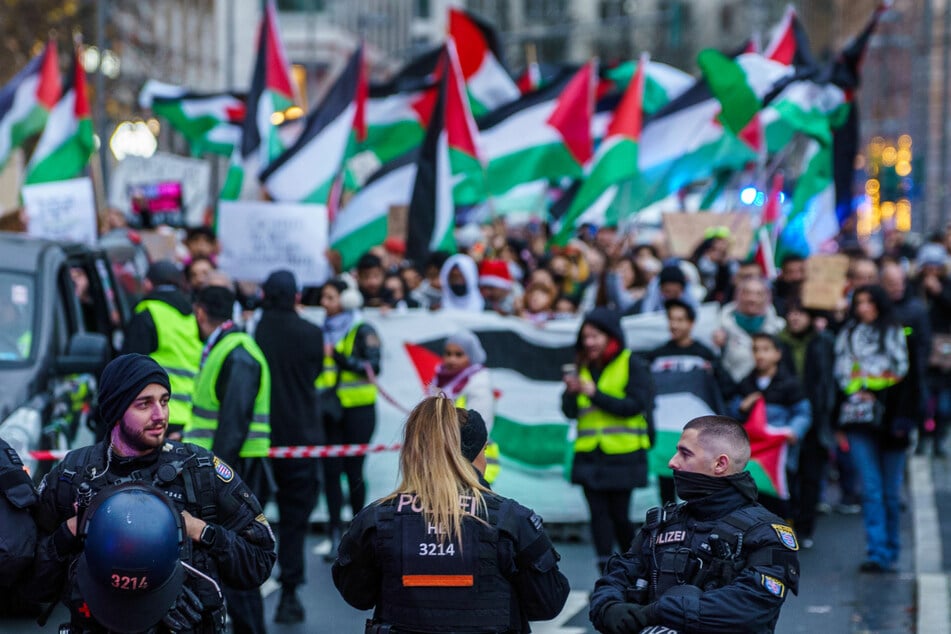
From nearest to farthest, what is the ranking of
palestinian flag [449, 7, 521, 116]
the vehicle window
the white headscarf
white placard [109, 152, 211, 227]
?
the vehicle window → the white headscarf → palestinian flag [449, 7, 521, 116] → white placard [109, 152, 211, 227]

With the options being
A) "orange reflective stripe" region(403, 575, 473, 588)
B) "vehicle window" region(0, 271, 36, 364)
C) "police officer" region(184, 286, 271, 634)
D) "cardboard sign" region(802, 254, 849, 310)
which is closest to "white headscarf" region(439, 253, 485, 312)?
"cardboard sign" region(802, 254, 849, 310)

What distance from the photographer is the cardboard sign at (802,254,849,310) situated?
501 inches

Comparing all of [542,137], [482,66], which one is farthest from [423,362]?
[482,66]

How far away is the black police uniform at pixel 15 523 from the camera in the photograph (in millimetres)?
4520

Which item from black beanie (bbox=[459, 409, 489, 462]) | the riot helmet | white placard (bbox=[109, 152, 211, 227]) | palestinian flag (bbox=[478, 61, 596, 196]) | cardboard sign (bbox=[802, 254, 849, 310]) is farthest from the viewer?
white placard (bbox=[109, 152, 211, 227])

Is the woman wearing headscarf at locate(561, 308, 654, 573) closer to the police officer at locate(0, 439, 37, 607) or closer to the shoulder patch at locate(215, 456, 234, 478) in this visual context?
the shoulder patch at locate(215, 456, 234, 478)

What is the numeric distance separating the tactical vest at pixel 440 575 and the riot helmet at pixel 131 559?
663 mm

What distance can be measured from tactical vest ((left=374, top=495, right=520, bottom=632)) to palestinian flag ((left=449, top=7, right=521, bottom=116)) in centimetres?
1383

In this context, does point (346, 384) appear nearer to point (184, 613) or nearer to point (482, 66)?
point (184, 613)

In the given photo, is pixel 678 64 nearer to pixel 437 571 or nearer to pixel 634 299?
pixel 634 299

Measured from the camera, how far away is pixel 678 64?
95625mm

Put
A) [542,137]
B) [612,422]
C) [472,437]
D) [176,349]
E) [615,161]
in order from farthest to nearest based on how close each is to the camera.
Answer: [542,137]
[615,161]
[612,422]
[176,349]
[472,437]

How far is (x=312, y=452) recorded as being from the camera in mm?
9344

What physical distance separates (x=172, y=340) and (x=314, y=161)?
559 cm
